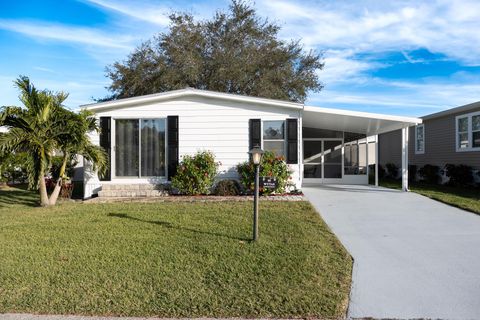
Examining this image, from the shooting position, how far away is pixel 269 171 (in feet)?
34.8

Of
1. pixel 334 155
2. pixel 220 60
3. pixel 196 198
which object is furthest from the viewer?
pixel 220 60

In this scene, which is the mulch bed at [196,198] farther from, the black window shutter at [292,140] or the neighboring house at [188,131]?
the black window shutter at [292,140]

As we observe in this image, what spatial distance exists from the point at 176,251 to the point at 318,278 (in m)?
2.04

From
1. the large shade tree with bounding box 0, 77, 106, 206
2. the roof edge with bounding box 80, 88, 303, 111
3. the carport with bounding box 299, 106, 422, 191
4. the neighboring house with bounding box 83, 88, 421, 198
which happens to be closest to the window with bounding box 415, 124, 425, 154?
the carport with bounding box 299, 106, 422, 191

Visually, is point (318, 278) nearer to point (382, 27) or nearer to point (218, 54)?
point (382, 27)

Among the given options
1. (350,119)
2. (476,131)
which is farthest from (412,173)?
(350,119)

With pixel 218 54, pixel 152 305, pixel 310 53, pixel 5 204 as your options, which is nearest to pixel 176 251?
pixel 152 305

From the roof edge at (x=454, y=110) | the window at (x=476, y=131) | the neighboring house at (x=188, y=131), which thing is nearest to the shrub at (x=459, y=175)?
the window at (x=476, y=131)

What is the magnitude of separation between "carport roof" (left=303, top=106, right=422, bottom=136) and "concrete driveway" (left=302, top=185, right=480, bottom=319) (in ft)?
8.98

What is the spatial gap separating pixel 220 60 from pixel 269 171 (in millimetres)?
12604

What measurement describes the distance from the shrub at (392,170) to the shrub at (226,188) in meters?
12.6

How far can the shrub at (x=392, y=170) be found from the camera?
814 inches

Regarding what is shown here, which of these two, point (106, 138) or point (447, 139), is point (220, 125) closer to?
point (106, 138)

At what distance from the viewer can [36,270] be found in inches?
183
